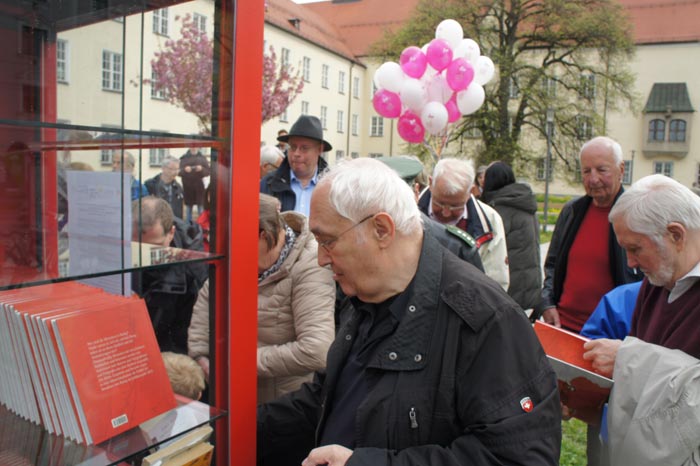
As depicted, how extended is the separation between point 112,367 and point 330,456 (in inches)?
22.3

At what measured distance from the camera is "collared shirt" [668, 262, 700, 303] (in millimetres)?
1946

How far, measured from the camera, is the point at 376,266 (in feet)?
5.16

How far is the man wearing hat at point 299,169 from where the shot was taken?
14.3 ft

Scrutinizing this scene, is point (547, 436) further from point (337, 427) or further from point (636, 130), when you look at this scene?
point (636, 130)

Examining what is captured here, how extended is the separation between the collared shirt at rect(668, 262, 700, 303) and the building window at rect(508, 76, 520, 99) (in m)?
27.5

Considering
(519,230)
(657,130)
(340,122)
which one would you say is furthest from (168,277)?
(657,130)

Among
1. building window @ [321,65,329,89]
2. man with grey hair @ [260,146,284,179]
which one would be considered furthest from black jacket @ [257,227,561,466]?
building window @ [321,65,329,89]

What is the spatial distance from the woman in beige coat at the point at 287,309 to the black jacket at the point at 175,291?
62 centimetres

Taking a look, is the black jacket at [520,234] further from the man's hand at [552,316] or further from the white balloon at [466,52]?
the white balloon at [466,52]

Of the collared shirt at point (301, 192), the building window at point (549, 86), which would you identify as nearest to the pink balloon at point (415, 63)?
the collared shirt at point (301, 192)

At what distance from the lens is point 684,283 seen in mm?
1986

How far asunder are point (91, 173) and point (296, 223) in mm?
1165

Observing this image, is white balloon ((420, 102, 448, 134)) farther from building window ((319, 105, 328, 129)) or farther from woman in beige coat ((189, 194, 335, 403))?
building window ((319, 105, 328, 129))

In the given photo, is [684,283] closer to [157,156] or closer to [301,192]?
[157,156]
